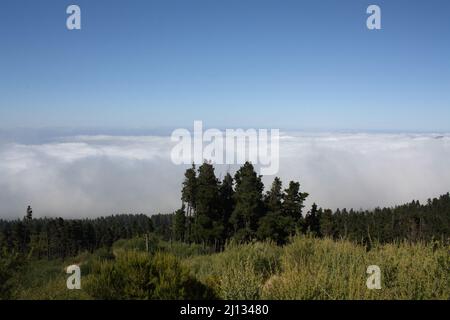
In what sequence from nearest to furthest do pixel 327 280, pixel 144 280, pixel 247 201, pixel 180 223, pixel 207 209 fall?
pixel 144 280
pixel 327 280
pixel 247 201
pixel 207 209
pixel 180 223

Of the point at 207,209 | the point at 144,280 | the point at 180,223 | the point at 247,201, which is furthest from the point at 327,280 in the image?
the point at 180,223

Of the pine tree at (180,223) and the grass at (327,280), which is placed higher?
the grass at (327,280)

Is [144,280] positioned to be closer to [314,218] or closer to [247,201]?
[247,201]

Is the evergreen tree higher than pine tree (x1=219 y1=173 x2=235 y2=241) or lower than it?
lower

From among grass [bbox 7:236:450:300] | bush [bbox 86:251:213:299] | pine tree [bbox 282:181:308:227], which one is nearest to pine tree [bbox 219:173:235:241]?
pine tree [bbox 282:181:308:227]

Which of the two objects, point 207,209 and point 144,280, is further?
point 207,209

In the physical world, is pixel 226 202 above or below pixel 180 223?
above

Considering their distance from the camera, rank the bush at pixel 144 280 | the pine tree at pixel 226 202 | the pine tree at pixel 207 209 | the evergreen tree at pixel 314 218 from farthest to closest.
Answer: the evergreen tree at pixel 314 218, the pine tree at pixel 226 202, the pine tree at pixel 207 209, the bush at pixel 144 280

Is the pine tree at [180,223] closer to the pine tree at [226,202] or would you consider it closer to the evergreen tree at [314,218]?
the pine tree at [226,202]

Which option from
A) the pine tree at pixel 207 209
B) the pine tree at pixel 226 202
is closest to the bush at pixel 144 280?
the pine tree at pixel 207 209

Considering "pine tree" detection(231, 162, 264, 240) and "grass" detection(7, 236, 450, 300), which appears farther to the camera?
"pine tree" detection(231, 162, 264, 240)

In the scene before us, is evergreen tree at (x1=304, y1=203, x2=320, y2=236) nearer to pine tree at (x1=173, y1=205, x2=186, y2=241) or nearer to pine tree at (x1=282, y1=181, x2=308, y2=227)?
pine tree at (x1=282, y1=181, x2=308, y2=227)

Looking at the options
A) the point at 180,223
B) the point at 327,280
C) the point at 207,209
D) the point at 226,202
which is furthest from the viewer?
the point at 180,223
